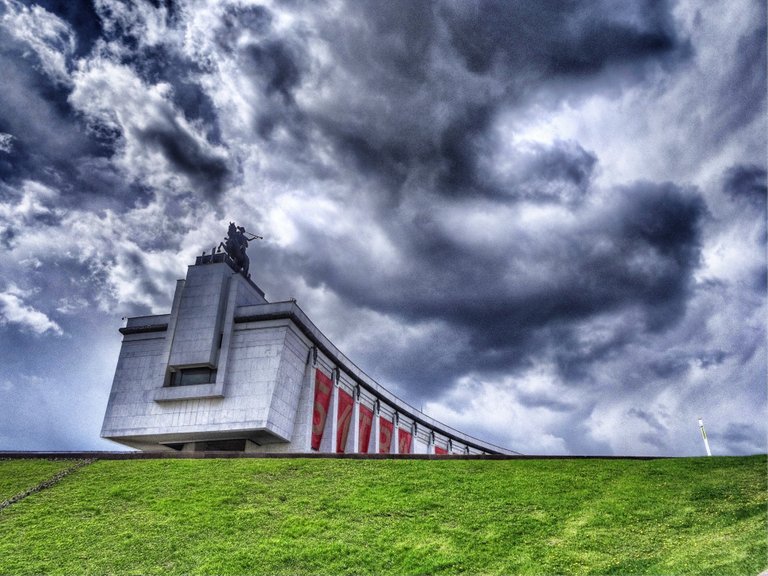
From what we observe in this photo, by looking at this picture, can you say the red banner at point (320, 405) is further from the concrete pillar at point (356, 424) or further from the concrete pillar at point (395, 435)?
the concrete pillar at point (395, 435)

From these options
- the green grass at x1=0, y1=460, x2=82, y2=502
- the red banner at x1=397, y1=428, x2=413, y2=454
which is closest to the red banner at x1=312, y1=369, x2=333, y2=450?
the red banner at x1=397, y1=428, x2=413, y2=454

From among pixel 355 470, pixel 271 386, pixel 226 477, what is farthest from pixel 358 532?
pixel 271 386

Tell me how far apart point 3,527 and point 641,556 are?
47.2 ft

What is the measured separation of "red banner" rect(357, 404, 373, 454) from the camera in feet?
168

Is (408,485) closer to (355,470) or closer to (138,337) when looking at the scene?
(355,470)

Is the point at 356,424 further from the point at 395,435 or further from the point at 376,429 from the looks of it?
the point at 395,435

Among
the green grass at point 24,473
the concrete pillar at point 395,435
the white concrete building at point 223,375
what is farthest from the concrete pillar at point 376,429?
the green grass at point 24,473

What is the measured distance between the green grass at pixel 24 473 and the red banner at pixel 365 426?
30.0 meters

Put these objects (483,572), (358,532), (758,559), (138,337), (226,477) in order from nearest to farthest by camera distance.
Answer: (758,559)
(483,572)
(358,532)
(226,477)
(138,337)

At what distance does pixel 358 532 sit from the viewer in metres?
13.9

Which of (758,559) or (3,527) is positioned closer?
(758,559)

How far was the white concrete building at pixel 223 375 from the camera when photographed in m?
38.9

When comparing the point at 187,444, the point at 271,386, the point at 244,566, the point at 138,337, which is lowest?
the point at 244,566

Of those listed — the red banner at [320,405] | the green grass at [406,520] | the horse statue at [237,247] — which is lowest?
the green grass at [406,520]
